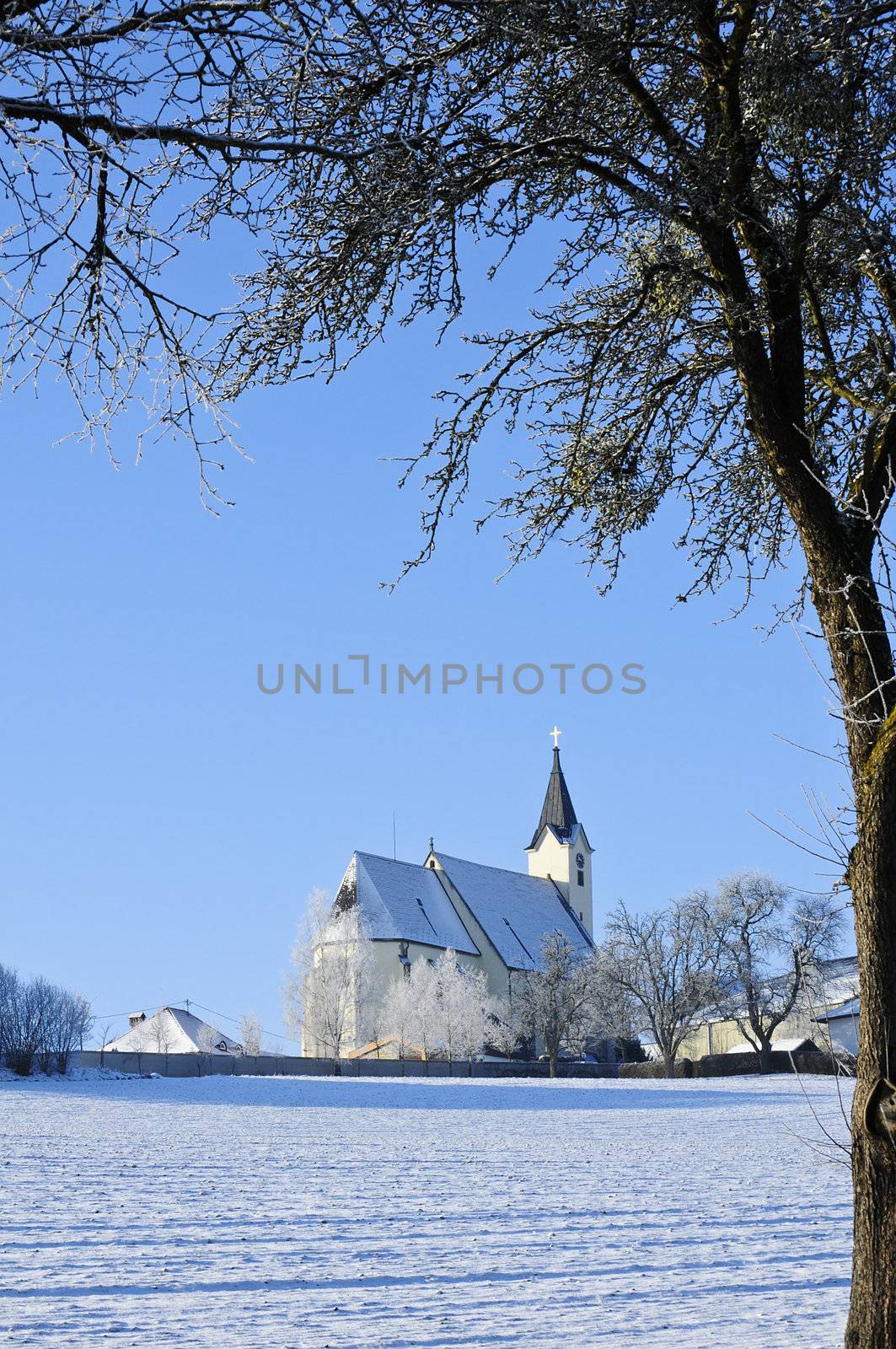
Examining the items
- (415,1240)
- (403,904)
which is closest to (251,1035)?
(403,904)

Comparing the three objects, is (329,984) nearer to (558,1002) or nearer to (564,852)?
(558,1002)

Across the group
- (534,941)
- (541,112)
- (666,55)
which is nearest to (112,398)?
(541,112)

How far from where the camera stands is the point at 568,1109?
84.5 feet

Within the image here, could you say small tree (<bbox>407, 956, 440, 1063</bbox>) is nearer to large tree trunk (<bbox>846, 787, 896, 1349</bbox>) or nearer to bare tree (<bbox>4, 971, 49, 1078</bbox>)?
bare tree (<bbox>4, 971, 49, 1078</bbox>)

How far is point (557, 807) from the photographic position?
255 ft

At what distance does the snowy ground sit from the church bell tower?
5786 centimetres

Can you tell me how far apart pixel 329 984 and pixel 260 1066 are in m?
6.14

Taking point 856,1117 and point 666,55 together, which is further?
point 666,55

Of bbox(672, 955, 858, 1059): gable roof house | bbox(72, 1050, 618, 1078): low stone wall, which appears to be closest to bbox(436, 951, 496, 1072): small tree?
bbox(72, 1050, 618, 1078): low stone wall

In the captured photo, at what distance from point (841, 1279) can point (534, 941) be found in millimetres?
61902

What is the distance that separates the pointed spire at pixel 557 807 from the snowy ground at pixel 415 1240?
195 ft

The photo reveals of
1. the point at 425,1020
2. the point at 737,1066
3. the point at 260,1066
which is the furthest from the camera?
the point at 425,1020

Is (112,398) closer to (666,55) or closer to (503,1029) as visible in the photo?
A: (666,55)

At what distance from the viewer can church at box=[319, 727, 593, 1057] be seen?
60500 millimetres
